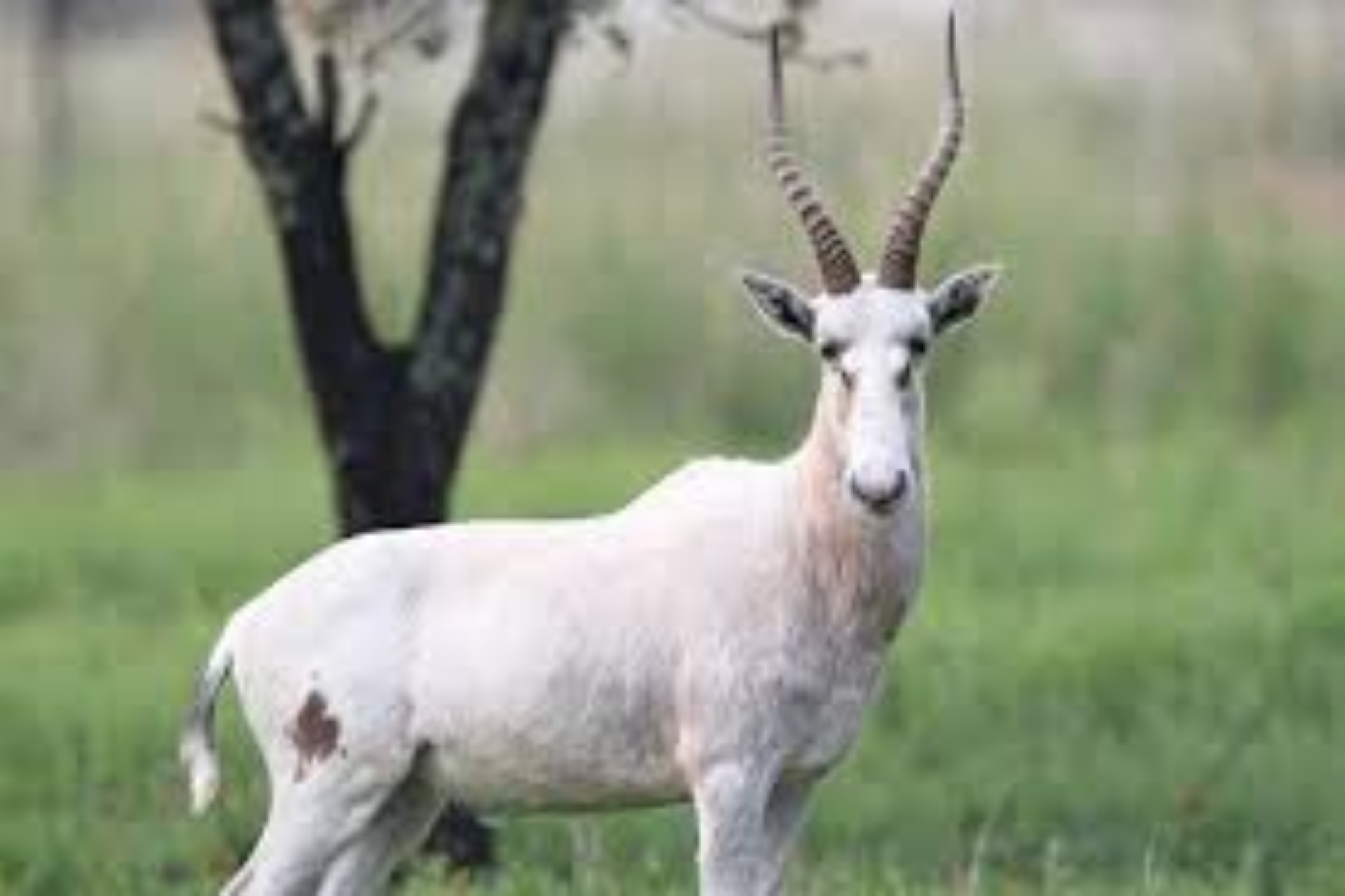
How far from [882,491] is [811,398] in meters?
12.0

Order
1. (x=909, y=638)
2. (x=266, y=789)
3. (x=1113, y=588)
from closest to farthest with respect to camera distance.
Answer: (x=266, y=789) → (x=909, y=638) → (x=1113, y=588)

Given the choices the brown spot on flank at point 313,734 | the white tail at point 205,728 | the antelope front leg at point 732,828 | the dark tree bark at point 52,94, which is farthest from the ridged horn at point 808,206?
the dark tree bark at point 52,94

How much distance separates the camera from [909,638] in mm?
15281

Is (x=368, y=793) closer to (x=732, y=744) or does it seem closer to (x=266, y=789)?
(x=732, y=744)

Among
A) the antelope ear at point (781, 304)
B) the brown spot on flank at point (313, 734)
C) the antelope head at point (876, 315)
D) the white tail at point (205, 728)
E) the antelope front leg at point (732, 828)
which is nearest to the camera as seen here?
the antelope head at point (876, 315)

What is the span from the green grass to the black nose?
210 centimetres

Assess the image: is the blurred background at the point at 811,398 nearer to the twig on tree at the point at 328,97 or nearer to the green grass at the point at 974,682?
the green grass at the point at 974,682

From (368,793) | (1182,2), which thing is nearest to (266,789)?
(368,793)

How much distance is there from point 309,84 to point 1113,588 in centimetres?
827

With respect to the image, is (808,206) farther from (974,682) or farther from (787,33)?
(974,682)

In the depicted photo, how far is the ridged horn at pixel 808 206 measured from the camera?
9.05 m

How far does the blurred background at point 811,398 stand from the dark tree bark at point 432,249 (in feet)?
1.24

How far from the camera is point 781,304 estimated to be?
912 cm

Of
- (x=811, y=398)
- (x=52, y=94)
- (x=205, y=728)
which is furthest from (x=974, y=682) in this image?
(x=52, y=94)
